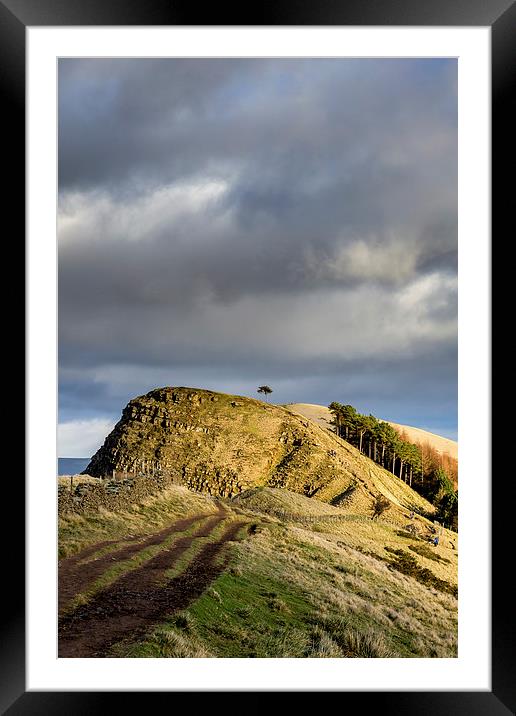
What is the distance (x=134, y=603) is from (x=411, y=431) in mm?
17032

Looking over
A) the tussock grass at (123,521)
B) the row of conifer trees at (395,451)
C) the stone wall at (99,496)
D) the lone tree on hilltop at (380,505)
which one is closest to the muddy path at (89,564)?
the tussock grass at (123,521)

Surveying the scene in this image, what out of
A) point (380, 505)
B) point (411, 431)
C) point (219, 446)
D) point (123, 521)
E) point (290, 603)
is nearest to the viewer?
point (290, 603)

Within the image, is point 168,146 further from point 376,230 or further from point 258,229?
point 376,230

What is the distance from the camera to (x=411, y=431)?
20.2m

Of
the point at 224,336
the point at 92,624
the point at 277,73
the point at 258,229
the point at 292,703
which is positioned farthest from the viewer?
the point at 224,336

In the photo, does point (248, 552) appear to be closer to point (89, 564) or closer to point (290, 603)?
point (290, 603)

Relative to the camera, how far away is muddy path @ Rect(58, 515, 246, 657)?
4262mm

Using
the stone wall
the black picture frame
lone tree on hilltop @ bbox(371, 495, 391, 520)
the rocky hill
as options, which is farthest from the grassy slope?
the rocky hill

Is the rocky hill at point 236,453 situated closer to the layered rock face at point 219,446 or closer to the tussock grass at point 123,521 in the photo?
the layered rock face at point 219,446

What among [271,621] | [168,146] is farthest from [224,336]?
[271,621]
